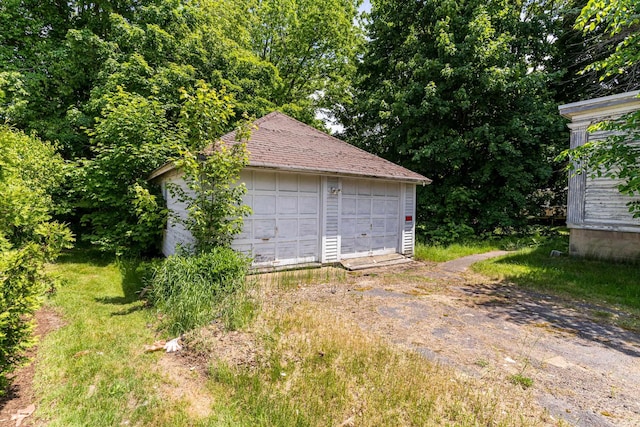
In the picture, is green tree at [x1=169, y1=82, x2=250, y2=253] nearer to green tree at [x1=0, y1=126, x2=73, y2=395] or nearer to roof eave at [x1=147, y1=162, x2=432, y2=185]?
roof eave at [x1=147, y1=162, x2=432, y2=185]

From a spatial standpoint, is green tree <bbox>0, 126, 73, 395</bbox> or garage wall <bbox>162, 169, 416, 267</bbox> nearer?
green tree <bbox>0, 126, 73, 395</bbox>

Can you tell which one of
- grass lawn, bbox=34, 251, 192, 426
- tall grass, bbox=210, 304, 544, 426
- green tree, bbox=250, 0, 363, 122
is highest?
green tree, bbox=250, 0, 363, 122

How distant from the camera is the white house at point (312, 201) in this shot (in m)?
7.34

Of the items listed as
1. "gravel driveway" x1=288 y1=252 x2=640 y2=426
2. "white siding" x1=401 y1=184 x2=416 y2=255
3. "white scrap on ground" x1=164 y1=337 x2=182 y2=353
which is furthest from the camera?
"white siding" x1=401 y1=184 x2=416 y2=255

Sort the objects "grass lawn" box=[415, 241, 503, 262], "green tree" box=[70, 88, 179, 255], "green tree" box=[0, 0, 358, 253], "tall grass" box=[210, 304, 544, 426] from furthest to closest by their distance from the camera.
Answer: "grass lawn" box=[415, 241, 503, 262] < "green tree" box=[0, 0, 358, 253] < "green tree" box=[70, 88, 179, 255] < "tall grass" box=[210, 304, 544, 426]

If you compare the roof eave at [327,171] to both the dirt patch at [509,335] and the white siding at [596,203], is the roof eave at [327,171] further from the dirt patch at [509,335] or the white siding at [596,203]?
the white siding at [596,203]

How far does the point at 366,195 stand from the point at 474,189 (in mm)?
8071

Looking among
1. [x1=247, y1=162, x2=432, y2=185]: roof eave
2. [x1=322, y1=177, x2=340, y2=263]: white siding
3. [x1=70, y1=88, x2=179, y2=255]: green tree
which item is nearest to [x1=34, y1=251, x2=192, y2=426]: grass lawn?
[x1=70, y1=88, x2=179, y2=255]: green tree

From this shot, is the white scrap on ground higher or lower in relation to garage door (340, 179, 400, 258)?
lower

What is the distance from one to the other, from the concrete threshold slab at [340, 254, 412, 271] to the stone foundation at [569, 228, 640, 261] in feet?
17.7

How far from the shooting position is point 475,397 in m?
2.90

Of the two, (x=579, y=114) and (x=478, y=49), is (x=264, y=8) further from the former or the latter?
(x=579, y=114)

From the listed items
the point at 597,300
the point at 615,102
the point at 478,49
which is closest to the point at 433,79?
the point at 478,49

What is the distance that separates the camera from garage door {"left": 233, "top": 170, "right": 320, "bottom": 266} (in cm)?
722
